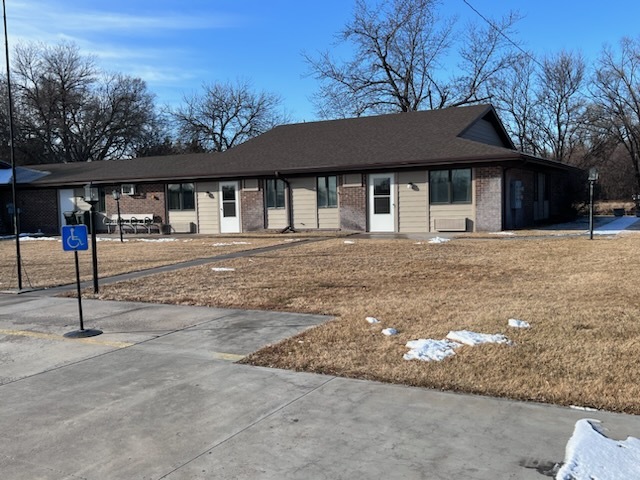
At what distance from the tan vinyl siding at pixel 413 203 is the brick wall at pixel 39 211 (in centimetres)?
1857

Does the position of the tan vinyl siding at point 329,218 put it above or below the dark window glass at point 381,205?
below

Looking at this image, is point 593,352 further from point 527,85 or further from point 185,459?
point 527,85

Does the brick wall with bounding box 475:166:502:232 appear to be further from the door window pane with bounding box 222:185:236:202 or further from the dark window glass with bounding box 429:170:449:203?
the door window pane with bounding box 222:185:236:202

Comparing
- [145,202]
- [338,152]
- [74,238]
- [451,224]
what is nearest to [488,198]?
[451,224]

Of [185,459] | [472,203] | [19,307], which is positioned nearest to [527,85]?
[472,203]

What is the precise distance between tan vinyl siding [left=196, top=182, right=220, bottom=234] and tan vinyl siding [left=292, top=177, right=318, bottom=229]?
396 centimetres

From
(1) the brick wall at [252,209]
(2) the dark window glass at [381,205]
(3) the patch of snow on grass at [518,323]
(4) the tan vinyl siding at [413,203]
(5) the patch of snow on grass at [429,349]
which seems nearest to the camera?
(5) the patch of snow on grass at [429,349]

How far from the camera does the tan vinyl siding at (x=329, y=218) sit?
22.6m

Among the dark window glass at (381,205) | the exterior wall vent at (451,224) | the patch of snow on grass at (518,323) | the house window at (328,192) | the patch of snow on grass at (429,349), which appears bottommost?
the patch of snow on grass at (429,349)

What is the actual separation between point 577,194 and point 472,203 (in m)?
11.7

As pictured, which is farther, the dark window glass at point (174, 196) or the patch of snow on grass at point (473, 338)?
the dark window glass at point (174, 196)

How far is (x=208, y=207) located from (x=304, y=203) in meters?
4.92

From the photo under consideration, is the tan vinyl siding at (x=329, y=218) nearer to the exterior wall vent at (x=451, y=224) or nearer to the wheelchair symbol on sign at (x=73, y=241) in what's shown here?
the exterior wall vent at (x=451, y=224)

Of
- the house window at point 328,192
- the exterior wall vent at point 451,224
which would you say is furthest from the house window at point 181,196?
the exterior wall vent at point 451,224
